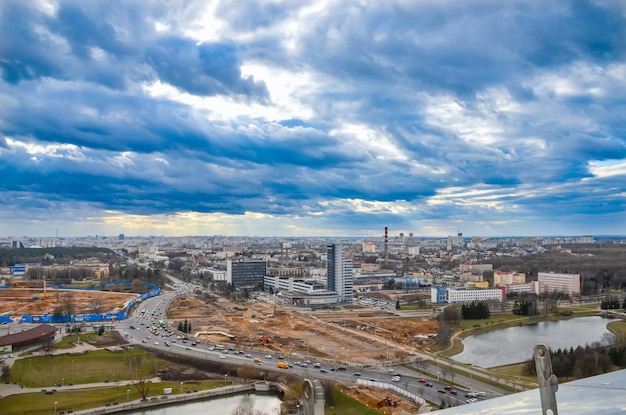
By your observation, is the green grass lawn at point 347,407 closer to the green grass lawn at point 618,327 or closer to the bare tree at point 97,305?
the green grass lawn at point 618,327

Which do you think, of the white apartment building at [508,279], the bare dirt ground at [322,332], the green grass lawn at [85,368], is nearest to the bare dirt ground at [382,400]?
the bare dirt ground at [322,332]

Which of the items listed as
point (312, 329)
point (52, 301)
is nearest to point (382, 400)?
point (312, 329)

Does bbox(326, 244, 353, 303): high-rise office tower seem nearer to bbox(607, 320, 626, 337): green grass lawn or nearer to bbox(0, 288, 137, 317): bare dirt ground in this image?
bbox(0, 288, 137, 317): bare dirt ground

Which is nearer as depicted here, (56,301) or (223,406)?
(223,406)

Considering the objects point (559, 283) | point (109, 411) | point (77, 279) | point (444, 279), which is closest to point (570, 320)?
point (559, 283)

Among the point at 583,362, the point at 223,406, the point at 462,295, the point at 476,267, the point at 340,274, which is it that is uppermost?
the point at 340,274

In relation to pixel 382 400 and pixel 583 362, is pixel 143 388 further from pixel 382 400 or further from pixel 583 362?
pixel 583 362

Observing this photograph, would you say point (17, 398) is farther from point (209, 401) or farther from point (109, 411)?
point (209, 401)
